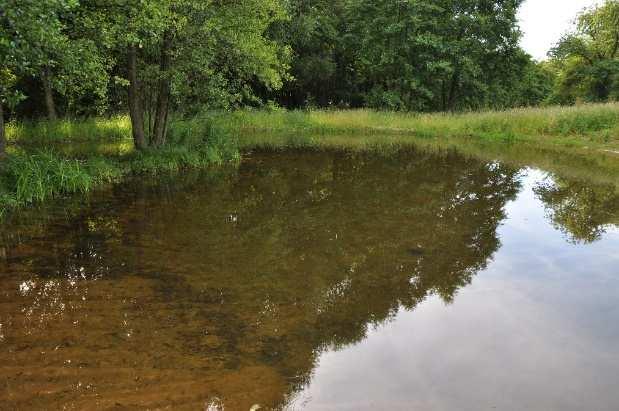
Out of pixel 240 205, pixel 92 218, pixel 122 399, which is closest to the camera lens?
pixel 122 399

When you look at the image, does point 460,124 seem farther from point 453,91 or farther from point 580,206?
point 580,206

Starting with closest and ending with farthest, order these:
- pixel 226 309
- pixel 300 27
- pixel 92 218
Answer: pixel 226 309 → pixel 92 218 → pixel 300 27

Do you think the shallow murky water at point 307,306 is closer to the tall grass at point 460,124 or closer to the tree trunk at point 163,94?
the tree trunk at point 163,94

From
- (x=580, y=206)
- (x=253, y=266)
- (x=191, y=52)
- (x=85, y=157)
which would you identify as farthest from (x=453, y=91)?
(x=253, y=266)

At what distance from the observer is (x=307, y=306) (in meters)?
5.71

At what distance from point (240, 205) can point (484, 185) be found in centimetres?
732

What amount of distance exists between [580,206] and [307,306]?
8.66 m

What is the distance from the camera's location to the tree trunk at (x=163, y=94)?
14.4 m

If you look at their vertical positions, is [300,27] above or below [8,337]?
above

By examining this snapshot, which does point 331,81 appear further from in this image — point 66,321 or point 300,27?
point 66,321

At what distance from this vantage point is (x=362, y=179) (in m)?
14.3

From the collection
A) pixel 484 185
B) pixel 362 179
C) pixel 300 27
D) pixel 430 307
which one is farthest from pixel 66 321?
pixel 300 27

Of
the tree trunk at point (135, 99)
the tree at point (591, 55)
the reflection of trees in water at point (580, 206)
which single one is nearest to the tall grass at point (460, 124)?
the tree trunk at point (135, 99)

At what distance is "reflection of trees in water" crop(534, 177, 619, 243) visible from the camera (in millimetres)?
9336
